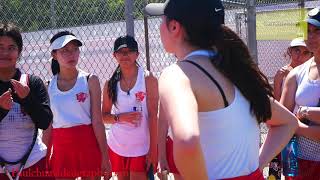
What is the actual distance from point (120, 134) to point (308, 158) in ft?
5.36

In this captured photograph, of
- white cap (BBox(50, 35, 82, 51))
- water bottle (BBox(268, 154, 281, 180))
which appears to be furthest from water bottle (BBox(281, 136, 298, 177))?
white cap (BBox(50, 35, 82, 51))

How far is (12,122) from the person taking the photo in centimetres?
350

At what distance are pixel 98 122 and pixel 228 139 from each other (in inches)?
97.0

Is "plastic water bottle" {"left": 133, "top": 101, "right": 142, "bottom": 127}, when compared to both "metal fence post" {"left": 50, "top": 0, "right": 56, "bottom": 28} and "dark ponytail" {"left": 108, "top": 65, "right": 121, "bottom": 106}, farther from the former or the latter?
"metal fence post" {"left": 50, "top": 0, "right": 56, "bottom": 28}

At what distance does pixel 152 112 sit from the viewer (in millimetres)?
4555

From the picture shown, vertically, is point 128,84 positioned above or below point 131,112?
above

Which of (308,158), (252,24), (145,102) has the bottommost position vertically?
(308,158)

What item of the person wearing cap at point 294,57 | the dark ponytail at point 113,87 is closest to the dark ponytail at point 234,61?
the dark ponytail at point 113,87

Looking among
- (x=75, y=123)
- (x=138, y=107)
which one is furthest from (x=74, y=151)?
(x=138, y=107)

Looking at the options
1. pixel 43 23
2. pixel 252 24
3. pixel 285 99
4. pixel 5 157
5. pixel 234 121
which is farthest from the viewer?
pixel 43 23

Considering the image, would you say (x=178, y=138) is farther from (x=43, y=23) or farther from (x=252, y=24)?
(x=43, y=23)

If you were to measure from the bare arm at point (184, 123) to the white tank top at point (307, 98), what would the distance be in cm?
204

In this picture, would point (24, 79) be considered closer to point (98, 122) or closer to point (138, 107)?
point (98, 122)

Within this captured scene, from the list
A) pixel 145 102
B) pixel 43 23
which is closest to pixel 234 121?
pixel 145 102
